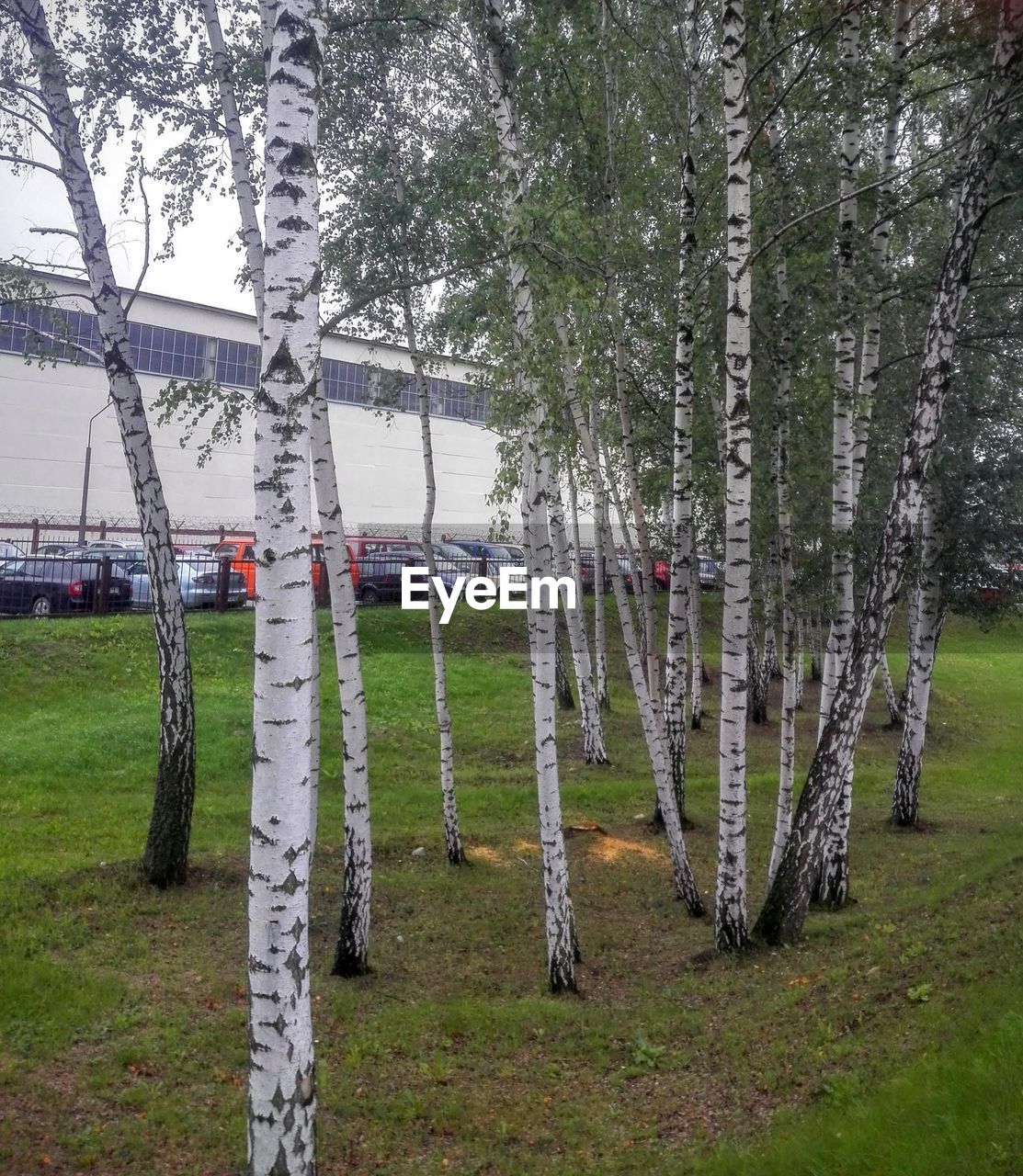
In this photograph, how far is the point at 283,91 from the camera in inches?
163

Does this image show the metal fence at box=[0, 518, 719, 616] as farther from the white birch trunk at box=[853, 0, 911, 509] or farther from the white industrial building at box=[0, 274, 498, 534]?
the white birch trunk at box=[853, 0, 911, 509]

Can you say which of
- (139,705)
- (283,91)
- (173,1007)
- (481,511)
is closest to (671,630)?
(173,1007)

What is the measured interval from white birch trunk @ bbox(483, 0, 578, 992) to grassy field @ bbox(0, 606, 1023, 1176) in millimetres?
670

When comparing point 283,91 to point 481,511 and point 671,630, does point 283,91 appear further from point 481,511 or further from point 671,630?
point 481,511

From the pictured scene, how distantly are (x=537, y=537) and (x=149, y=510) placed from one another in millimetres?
3730

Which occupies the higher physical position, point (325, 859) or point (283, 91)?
point (283, 91)

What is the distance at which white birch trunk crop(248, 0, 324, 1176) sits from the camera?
4.02 meters

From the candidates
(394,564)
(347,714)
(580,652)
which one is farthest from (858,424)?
(394,564)

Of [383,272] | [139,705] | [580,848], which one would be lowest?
[580,848]

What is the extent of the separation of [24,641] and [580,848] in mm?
10693

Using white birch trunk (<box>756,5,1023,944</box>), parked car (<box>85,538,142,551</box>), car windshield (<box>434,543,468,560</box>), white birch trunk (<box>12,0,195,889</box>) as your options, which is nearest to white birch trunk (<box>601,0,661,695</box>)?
white birch trunk (<box>756,5,1023,944</box>)

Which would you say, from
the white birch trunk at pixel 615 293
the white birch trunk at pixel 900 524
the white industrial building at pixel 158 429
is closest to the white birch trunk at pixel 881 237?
the white birch trunk at pixel 900 524

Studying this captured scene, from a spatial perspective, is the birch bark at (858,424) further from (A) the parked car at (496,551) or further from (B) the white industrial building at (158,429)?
(B) the white industrial building at (158,429)

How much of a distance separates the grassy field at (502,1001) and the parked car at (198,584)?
283 inches
